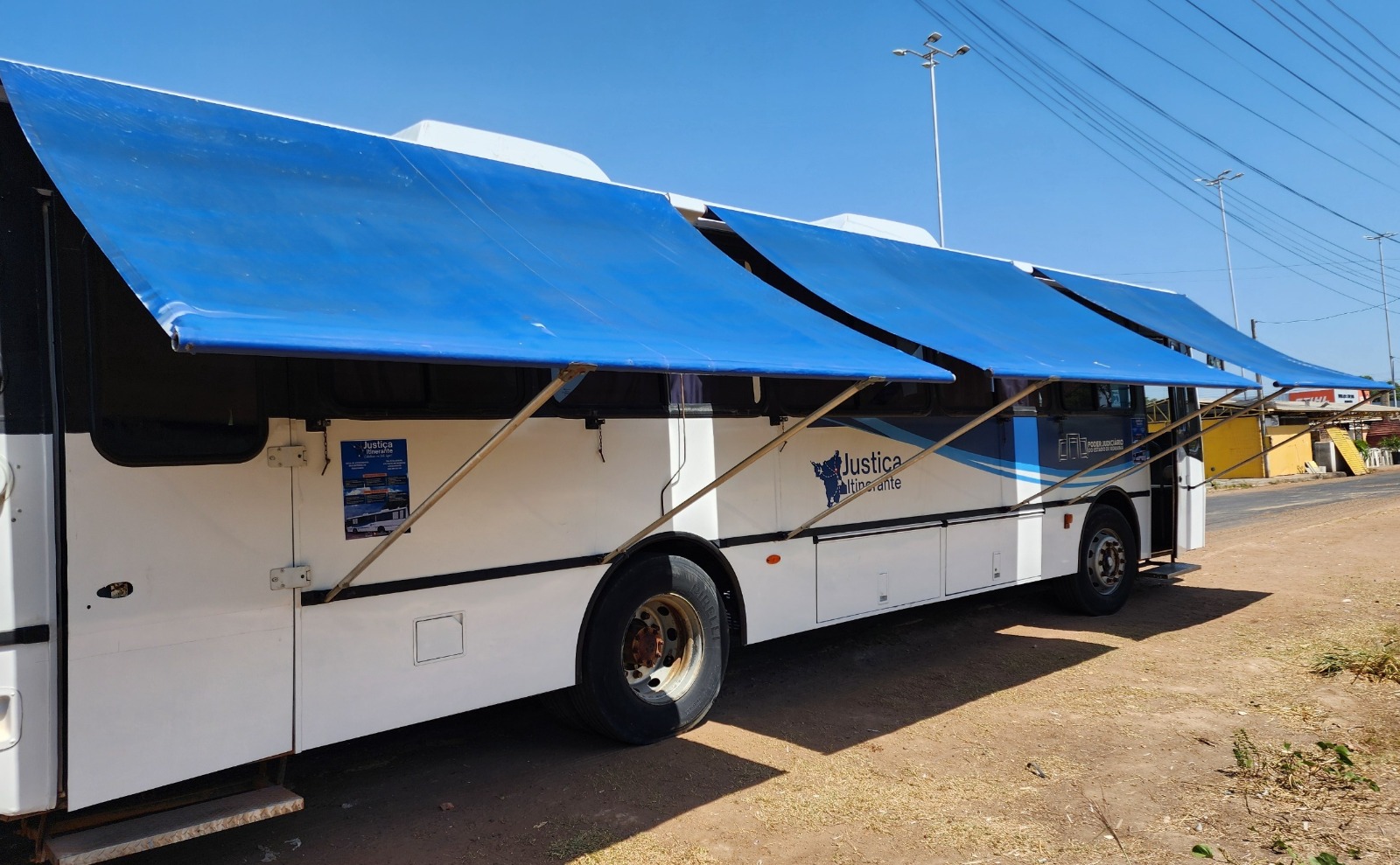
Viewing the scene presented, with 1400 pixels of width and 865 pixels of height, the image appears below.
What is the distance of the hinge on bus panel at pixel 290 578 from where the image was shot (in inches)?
162

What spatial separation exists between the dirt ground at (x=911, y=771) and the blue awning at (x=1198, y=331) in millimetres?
2073

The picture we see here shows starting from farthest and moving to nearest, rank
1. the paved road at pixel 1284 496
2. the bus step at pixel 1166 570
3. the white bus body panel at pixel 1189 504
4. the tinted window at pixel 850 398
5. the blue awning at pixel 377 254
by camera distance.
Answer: the paved road at pixel 1284 496 → the white bus body panel at pixel 1189 504 → the bus step at pixel 1166 570 → the tinted window at pixel 850 398 → the blue awning at pixel 377 254

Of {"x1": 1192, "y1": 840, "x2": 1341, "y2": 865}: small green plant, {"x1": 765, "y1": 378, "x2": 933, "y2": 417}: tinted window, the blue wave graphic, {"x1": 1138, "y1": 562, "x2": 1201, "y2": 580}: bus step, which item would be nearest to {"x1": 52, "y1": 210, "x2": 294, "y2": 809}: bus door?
{"x1": 765, "y1": 378, "x2": 933, "y2": 417}: tinted window

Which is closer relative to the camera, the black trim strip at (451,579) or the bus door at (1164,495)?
the black trim strip at (451,579)

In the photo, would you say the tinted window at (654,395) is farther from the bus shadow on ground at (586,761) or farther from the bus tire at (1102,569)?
the bus tire at (1102,569)

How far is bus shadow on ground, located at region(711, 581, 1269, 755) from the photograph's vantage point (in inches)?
242

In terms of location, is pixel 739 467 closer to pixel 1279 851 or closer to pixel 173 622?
pixel 173 622

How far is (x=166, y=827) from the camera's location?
3.68 metres

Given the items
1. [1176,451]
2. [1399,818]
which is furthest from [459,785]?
[1176,451]

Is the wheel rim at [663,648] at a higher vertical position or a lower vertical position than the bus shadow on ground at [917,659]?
higher

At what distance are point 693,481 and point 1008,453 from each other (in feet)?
10.9

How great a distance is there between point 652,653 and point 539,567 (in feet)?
3.38

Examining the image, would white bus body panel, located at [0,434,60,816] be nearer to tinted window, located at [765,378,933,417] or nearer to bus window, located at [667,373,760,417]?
bus window, located at [667,373,760,417]

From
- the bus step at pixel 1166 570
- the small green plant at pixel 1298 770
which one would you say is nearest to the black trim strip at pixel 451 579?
the small green plant at pixel 1298 770
